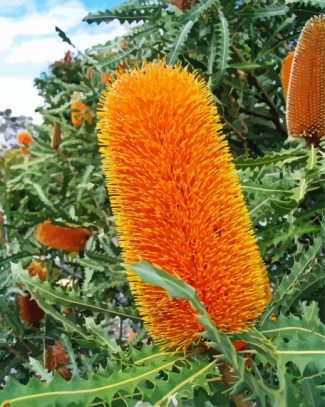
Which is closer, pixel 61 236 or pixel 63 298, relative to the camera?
pixel 63 298

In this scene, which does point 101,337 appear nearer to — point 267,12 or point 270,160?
point 270,160

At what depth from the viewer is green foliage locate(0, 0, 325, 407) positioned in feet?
1.96

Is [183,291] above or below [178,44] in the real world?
below

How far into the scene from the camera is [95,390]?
601 millimetres

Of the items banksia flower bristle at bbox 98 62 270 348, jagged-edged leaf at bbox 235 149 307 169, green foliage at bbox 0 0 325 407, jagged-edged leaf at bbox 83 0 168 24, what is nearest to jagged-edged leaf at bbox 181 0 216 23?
green foliage at bbox 0 0 325 407

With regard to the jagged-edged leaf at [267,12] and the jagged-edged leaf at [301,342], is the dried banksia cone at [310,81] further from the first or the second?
the jagged-edged leaf at [301,342]

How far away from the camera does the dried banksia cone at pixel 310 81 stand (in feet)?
3.24

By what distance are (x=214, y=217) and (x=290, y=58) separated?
1.91 ft

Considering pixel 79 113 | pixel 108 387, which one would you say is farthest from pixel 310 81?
pixel 79 113

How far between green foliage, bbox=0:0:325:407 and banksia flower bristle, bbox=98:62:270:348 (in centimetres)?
5

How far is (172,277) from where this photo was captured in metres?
0.50

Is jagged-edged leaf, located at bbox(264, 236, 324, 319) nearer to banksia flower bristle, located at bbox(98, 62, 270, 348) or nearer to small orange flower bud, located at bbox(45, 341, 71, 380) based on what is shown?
banksia flower bristle, located at bbox(98, 62, 270, 348)

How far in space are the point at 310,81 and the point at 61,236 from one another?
2.41 feet

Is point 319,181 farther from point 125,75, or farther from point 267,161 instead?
point 125,75
